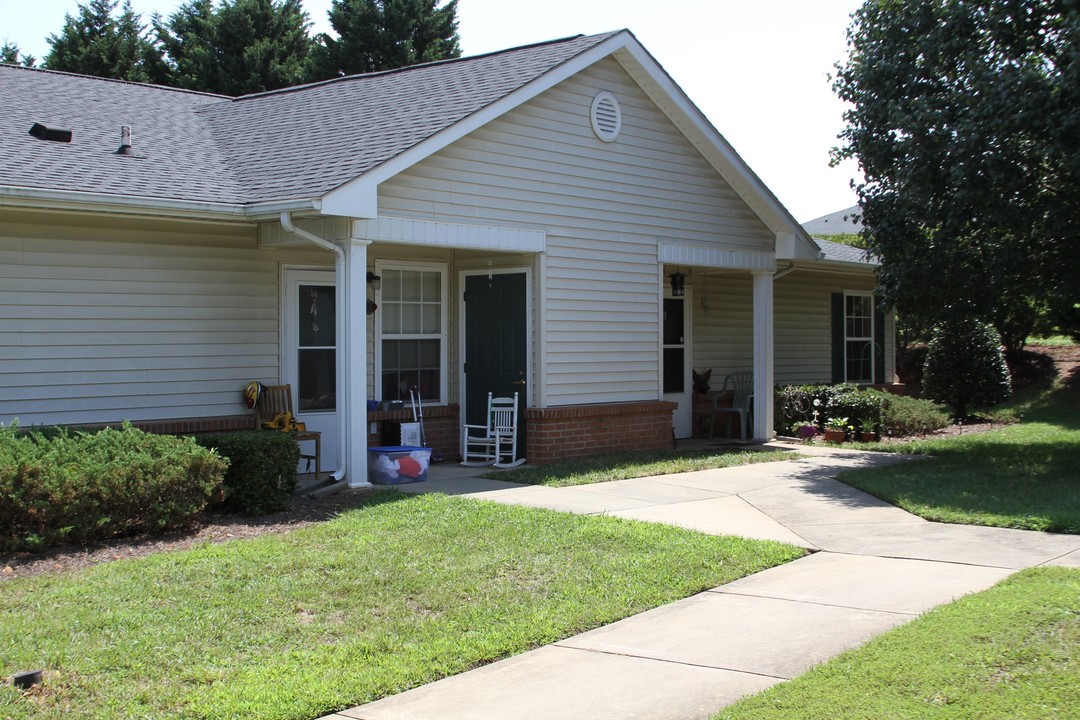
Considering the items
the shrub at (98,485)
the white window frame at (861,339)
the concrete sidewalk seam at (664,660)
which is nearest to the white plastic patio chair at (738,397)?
the white window frame at (861,339)

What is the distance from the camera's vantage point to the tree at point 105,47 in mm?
28750

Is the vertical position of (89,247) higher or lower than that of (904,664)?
higher

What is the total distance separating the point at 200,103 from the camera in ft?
52.7

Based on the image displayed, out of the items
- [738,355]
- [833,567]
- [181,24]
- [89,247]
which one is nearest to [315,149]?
[89,247]

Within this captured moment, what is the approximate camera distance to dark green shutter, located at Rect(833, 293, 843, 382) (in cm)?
1973

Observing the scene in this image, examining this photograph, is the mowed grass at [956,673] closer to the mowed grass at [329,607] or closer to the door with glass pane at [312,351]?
the mowed grass at [329,607]

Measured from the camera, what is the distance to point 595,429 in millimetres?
13492

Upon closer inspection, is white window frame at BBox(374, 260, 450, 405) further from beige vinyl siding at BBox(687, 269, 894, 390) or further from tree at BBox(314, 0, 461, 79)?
tree at BBox(314, 0, 461, 79)

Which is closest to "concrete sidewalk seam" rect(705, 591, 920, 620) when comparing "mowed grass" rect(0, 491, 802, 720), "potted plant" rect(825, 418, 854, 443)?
"mowed grass" rect(0, 491, 802, 720)

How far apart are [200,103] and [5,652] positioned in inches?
479

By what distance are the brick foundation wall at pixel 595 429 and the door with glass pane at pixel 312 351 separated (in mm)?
2371

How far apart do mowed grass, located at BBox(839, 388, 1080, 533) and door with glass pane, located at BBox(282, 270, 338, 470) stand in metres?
5.99

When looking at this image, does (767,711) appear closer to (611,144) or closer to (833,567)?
(833,567)

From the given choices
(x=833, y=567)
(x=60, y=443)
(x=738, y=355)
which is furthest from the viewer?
(x=738, y=355)
